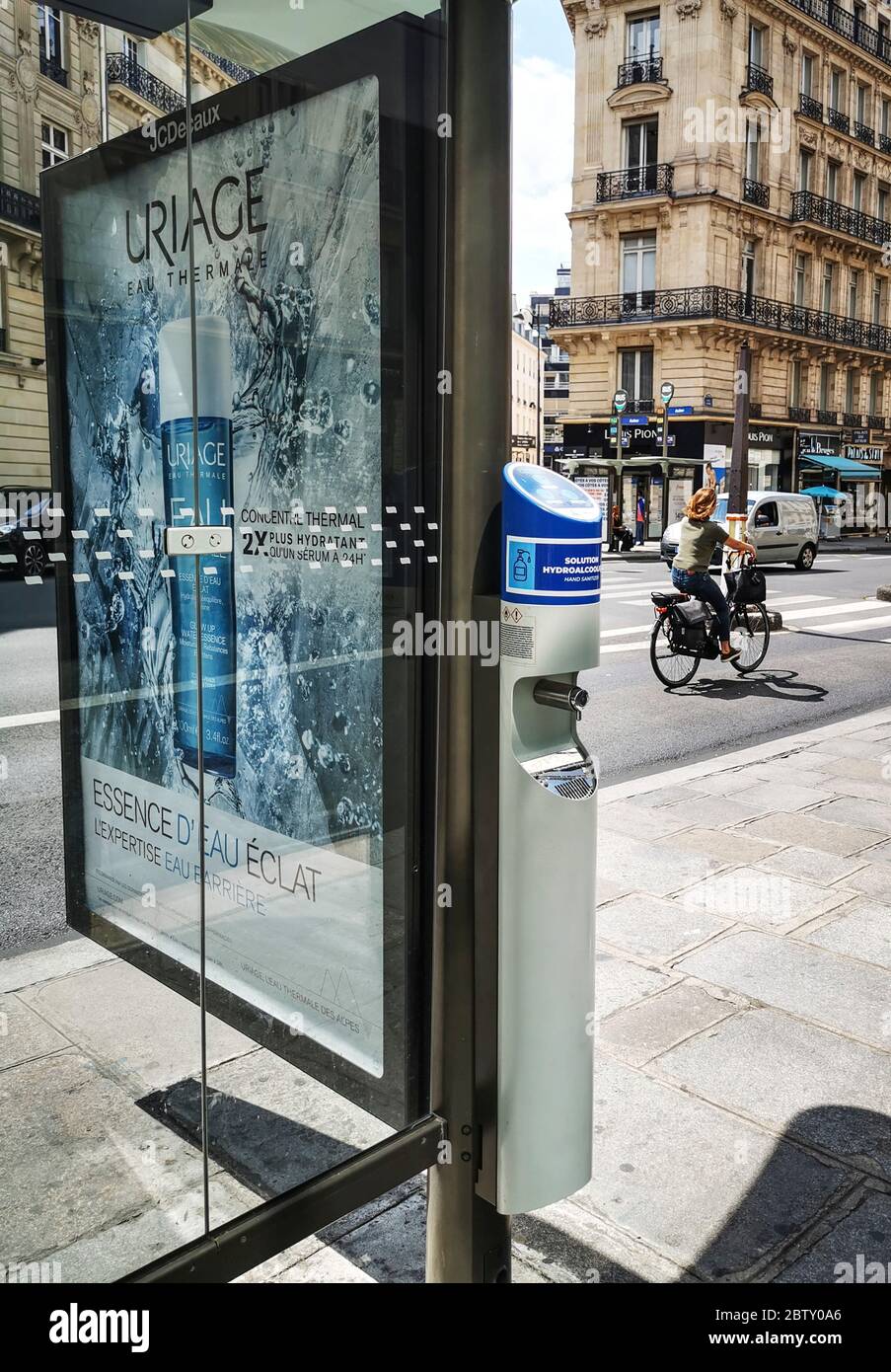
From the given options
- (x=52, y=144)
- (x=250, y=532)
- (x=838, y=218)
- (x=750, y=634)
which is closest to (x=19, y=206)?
(x=52, y=144)

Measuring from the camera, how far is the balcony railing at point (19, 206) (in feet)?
6.00

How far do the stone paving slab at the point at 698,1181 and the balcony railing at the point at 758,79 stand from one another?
1648 inches

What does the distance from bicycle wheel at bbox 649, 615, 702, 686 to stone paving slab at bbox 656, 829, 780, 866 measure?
15.6 ft

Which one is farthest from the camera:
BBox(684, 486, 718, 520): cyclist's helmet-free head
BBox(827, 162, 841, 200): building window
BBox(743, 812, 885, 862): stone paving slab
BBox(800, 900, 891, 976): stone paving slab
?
BBox(827, 162, 841, 200): building window

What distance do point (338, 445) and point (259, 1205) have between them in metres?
1.42

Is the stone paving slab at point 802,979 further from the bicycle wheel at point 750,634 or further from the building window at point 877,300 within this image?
the building window at point 877,300

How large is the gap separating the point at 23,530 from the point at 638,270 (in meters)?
40.0

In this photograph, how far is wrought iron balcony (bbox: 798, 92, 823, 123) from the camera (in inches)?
1661

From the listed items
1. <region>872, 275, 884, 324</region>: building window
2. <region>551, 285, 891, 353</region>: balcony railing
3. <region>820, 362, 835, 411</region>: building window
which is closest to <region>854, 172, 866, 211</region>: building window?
<region>872, 275, 884, 324</region>: building window

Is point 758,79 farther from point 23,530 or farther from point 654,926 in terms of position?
point 23,530

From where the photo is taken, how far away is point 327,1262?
2.60 metres

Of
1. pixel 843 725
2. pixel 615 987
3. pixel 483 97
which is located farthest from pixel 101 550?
pixel 843 725

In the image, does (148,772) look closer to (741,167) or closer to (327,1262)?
(327,1262)

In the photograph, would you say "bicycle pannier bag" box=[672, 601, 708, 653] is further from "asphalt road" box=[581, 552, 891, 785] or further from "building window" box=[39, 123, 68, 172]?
"building window" box=[39, 123, 68, 172]
